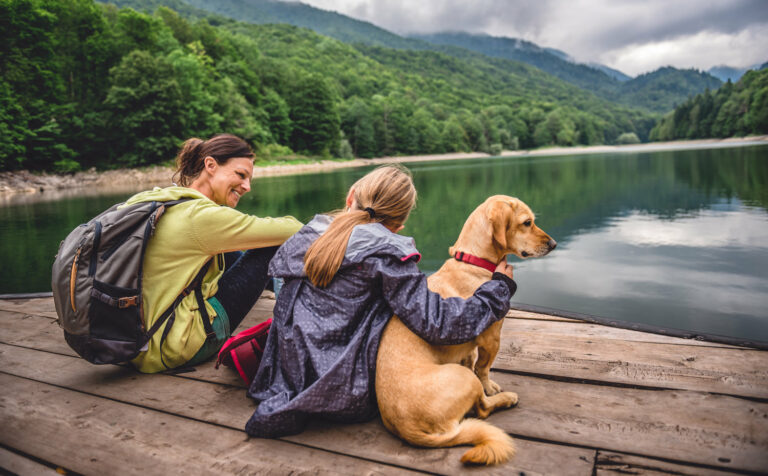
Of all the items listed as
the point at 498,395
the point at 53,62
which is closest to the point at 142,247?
the point at 498,395

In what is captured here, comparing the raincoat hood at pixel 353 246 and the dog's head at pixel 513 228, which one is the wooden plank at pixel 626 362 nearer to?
the dog's head at pixel 513 228

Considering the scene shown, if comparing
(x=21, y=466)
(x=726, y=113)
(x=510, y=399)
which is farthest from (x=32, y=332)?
(x=726, y=113)

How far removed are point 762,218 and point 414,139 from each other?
7059 centimetres

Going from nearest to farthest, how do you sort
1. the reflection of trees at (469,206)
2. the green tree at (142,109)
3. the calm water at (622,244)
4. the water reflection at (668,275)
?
the water reflection at (668,275)
the calm water at (622,244)
the reflection of trees at (469,206)
the green tree at (142,109)

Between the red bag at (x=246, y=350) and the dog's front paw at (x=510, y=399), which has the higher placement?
the red bag at (x=246, y=350)

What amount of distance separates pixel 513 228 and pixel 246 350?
1781mm

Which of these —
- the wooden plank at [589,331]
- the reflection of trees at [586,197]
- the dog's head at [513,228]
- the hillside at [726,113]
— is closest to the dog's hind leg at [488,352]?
the dog's head at [513,228]

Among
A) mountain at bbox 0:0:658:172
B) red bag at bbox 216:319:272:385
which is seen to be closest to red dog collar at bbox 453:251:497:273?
red bag at bbox 216:319:272:385

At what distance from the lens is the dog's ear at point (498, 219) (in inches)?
97.8

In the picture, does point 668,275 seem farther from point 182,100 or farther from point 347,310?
point 182,100

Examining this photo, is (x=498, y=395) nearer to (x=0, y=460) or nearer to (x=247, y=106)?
(x=0, y=460)

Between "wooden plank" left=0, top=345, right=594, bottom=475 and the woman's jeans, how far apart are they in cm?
29

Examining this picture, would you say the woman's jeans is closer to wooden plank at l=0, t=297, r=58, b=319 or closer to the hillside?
wooden plank at l=0, t=297, r=58, b=319

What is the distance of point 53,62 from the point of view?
113 feet
